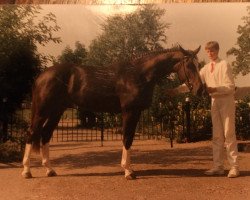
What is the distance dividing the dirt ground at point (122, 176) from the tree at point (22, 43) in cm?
58

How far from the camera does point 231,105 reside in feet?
11.6

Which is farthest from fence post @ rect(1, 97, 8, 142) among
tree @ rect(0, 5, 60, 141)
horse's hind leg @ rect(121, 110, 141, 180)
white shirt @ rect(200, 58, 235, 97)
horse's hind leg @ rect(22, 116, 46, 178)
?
white shirt @ rect(200, 58, 235, 97)

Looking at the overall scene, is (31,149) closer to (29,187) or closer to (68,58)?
(29,187)

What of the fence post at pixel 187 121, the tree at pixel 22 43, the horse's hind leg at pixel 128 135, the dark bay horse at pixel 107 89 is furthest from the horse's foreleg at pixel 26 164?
the fence post at pixel 187 121

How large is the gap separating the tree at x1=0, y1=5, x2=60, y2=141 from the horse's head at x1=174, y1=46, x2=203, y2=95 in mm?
993

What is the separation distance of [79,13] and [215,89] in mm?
1202

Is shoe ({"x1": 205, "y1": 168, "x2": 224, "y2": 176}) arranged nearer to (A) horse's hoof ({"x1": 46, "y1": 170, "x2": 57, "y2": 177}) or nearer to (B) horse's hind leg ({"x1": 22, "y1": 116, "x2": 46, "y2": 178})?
(A) horse's hoof ({"x1": 46, "y1": 170, "x2": 57, "y2": 177})

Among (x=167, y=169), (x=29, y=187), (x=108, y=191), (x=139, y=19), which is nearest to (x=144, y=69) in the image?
(x=139, y=19)

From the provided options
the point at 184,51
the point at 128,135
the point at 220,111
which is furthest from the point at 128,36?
the point at 220,111

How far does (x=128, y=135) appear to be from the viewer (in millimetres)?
3428

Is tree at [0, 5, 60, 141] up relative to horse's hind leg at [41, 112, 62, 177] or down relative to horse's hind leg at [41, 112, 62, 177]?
up

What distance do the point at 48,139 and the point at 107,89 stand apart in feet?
2.05

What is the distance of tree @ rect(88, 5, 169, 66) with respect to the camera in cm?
317

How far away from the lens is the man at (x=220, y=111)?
11.3 ft
